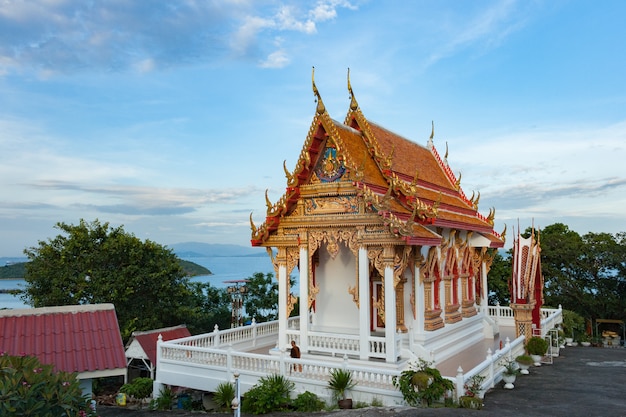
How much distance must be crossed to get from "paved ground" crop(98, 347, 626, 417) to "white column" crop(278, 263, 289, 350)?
287cm

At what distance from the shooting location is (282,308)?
14094 millimetres

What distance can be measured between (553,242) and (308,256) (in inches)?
731

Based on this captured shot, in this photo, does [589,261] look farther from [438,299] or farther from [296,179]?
[296,179]

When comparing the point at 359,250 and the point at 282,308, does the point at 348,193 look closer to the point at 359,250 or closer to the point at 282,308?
the point at 359,250

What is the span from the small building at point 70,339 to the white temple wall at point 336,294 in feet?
21.3

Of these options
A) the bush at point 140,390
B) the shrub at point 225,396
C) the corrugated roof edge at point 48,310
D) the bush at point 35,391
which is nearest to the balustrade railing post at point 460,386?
the shrub at point 225,396

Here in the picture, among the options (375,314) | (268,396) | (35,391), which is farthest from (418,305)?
(35,391)

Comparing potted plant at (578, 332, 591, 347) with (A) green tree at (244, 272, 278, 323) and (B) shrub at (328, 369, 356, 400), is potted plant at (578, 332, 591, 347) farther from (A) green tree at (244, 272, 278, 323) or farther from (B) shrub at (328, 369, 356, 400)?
(B) shrub at (328, 369, 356, 400)

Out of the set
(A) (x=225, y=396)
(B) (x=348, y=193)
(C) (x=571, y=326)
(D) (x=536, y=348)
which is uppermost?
(B) (x=348, y=193)

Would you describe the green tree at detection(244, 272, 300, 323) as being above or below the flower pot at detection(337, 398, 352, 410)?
above

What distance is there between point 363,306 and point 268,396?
10.5 feet

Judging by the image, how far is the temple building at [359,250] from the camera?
502 inches

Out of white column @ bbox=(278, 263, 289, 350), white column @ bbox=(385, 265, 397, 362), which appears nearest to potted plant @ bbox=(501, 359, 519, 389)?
white column @ bbox=(385, 265, 397, 362)

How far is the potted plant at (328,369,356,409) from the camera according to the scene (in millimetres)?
11117
